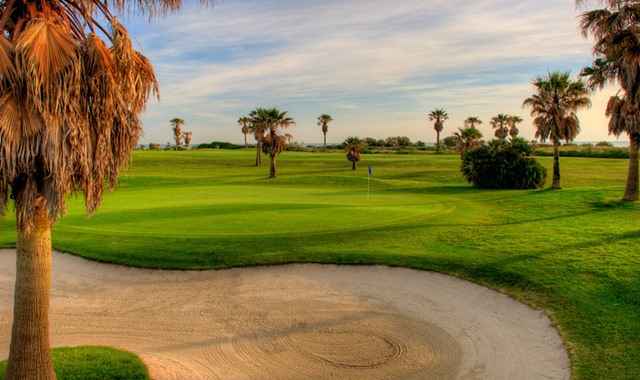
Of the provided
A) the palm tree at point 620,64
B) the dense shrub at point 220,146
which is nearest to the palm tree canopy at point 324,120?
the dense shrub at point 220,146

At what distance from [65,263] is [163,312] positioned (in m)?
5.51

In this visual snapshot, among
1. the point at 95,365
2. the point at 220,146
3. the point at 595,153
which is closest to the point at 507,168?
the point at 95,365

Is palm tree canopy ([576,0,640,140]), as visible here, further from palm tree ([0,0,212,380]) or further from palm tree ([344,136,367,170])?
palm tree ([344,136,367,170])

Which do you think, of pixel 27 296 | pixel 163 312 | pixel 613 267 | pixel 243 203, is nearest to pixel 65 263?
pixel 163 312

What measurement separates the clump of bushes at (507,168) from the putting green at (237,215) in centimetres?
1181

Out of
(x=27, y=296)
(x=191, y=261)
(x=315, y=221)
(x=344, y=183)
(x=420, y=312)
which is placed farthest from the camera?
(x=344, y=183)

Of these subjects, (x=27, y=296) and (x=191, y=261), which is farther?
(x=191, y=261)

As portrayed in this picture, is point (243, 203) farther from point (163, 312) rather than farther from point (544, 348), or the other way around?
point (544, 348)

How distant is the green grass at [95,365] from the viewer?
8.50 m

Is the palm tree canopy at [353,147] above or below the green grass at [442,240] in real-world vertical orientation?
above

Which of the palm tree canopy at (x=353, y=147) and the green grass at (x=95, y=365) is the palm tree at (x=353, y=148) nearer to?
the palm tree canopy at (x=353, y=147)

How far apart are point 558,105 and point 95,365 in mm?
35774

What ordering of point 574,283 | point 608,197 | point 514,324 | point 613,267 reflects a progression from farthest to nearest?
1. point 608,197
2. point 613,267
3. point 574,283
4. point 514,324

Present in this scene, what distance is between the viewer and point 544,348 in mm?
9703
